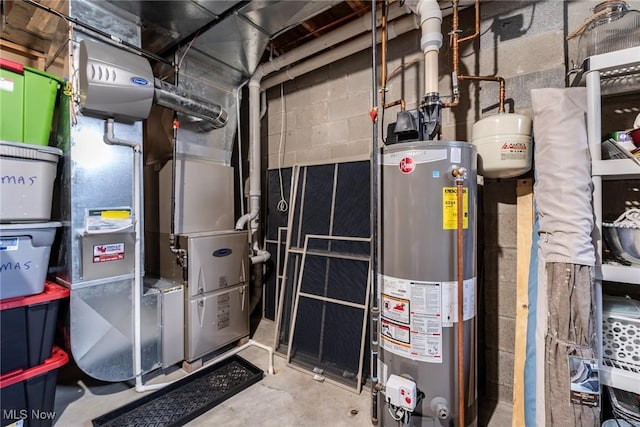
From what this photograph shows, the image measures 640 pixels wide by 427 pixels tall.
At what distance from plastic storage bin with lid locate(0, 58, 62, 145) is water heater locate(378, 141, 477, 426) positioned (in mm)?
Result: 1961

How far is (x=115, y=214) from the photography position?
70.3 inches

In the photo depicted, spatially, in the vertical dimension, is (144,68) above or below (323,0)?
below

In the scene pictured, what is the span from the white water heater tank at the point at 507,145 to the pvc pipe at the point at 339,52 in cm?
93

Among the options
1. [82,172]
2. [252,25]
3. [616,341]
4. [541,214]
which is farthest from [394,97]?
[82,172]

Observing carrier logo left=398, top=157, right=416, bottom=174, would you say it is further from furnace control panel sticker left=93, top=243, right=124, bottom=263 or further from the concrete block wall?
furnace control panel sticker left=93, top=243, right=124, bottom=263

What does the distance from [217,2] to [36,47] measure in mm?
1795

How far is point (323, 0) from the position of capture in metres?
1.78

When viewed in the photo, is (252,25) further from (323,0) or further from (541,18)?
(541,18)

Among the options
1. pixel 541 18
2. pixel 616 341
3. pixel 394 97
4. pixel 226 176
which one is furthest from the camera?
pixel 226 176

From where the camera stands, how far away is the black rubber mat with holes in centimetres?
158

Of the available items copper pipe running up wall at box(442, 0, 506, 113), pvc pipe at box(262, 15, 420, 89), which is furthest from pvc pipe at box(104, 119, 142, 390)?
copper pipe running up wall at box(442, 0, 506, 113)

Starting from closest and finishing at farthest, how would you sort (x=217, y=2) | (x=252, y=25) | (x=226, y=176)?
(x=217, y=2), (x=252, y=25), (x=226, y=176)

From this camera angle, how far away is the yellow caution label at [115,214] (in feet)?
5.72

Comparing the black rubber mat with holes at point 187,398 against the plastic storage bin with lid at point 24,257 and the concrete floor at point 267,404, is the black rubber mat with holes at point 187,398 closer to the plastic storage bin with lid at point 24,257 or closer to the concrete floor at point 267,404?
the concrete floor at point 267,404
